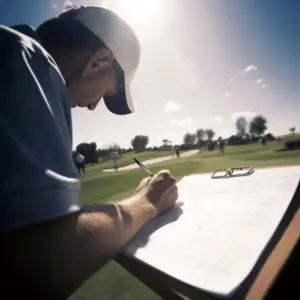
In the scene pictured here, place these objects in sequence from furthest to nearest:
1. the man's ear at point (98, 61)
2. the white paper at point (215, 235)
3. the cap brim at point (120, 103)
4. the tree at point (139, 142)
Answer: the tree at point (139, 142), the cap brim at point (120, 103), the man's ear at point (98, 61), the white paper at point (215, 235)

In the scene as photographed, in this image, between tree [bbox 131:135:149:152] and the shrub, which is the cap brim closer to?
the shrub

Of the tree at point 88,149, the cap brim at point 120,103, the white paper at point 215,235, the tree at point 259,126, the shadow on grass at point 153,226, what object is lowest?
the tree at point 88,149

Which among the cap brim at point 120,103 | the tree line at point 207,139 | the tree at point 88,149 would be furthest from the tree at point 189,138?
the cap brim at point 120,103

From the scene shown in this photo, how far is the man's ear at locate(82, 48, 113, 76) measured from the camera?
1134 millimetres

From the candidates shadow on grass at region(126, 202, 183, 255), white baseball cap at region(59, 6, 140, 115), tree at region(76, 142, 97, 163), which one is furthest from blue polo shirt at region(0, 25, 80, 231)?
tree at region(76, 142, 97, 163)

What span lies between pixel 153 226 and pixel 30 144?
0.73m

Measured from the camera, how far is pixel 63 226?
59 centimetres

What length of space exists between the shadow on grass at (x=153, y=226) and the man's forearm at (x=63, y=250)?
171 mm

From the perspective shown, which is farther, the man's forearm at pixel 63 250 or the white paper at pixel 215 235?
the white paper at pixel 215 235

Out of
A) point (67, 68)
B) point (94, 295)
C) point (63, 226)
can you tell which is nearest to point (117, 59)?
point (67, 68)

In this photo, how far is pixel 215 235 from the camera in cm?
90

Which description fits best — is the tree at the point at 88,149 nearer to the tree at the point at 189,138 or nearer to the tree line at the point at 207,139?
the tree line at the point at 207,139

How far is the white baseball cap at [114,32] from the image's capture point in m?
1.21

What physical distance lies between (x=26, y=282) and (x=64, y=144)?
0.35 metres
